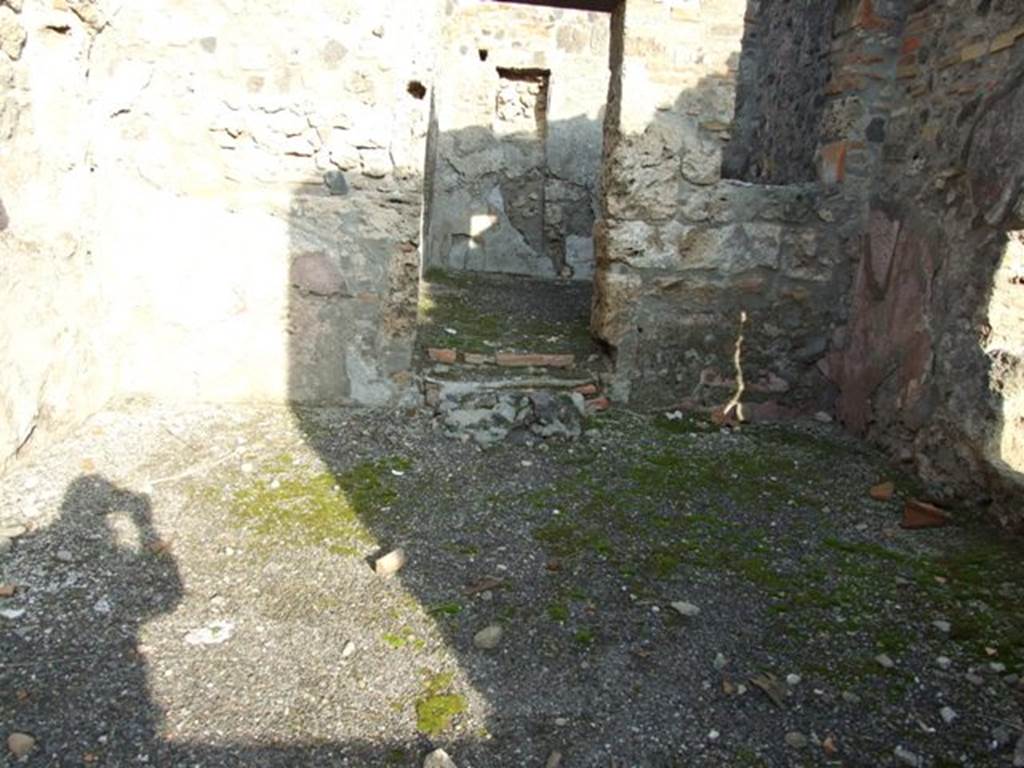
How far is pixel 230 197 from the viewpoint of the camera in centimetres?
341

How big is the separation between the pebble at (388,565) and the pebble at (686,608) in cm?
89

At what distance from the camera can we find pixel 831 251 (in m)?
3.88

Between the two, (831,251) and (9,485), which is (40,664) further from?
(831,251)

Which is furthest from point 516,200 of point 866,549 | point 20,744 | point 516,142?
point 20,744

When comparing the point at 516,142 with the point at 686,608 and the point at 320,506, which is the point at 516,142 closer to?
the point at 320,506

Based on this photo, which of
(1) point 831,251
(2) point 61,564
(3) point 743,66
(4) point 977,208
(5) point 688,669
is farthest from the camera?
(3) point 743,66

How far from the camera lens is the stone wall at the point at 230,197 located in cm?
309

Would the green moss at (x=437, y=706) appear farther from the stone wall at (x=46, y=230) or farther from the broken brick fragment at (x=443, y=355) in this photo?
the broken brick fragment at (x=443, y=355)

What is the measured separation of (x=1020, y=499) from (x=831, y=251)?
165cm

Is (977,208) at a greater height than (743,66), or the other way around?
(743,66)

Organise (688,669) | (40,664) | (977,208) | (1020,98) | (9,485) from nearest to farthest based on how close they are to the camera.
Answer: (40,664)
(688,669)
(9,485)
(1020,98)
(977,208)

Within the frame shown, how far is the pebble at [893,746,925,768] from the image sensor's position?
1.71 m

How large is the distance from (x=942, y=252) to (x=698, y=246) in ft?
3.56

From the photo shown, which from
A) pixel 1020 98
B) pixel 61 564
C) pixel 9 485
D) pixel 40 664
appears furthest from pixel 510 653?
pixel 1020 98
